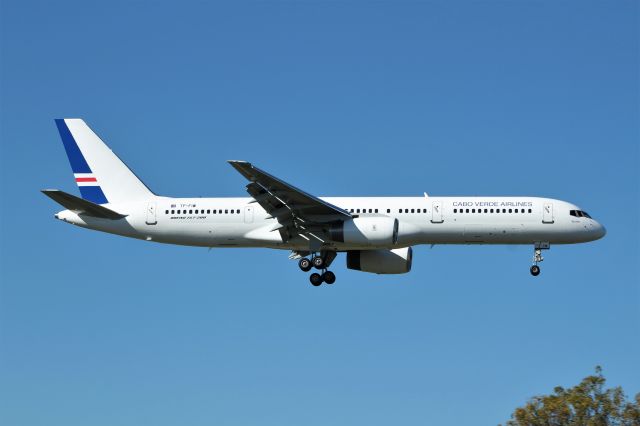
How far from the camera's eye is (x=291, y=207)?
60969 millimetres

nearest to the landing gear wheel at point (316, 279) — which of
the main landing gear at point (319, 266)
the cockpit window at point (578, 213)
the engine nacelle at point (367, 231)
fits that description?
the main landing gear at point (319, 266)

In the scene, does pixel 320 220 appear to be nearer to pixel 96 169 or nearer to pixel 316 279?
pixel 316 279

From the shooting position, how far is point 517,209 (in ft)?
201

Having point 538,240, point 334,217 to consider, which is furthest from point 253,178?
point 538,240

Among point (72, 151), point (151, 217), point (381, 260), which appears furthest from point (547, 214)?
point (72, 151)

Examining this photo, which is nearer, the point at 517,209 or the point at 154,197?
the point at 517,209

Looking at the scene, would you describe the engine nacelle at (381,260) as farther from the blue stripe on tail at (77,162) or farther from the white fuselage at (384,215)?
the blue stripe on tail at (77,162)

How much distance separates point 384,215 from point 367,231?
1.87 metres

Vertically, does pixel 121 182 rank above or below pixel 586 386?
above

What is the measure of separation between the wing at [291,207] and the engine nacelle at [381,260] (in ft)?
15.1

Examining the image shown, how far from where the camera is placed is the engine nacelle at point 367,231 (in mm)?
60406

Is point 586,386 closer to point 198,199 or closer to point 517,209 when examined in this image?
point 517,209

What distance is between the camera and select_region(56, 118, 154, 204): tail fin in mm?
66188

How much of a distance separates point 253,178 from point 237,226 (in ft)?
17.1
